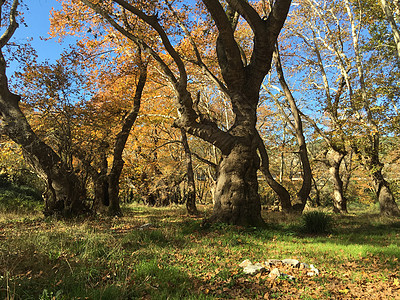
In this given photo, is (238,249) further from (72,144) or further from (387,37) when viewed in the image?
(387,37)

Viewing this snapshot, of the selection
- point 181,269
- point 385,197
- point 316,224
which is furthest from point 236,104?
point 385,197

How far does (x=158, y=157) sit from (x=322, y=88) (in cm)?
1244

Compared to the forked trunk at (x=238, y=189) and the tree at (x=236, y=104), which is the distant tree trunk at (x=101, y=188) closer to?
the tree at (x=236, y=104)

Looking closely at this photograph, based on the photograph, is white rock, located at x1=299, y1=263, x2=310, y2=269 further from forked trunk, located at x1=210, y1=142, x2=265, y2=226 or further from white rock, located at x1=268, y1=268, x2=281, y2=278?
forked trunk, located at x1=210, y1=142, x2=265, y2=226

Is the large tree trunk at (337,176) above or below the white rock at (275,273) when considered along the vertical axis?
above

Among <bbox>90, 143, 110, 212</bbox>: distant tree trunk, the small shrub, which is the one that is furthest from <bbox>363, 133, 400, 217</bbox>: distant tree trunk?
<bbox>90, 143, 110, 212</bbox>: distant tree trunk

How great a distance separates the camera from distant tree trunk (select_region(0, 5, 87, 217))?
8734mm

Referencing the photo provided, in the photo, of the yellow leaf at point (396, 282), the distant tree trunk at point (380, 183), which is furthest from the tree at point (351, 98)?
the yellow leaf at point (396, 282)

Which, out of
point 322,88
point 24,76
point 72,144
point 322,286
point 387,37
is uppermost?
point 387,37

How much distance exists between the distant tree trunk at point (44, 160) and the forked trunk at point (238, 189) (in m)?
5.39

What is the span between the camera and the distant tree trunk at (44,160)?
8734mm

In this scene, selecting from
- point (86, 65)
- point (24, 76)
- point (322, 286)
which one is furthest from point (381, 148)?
point (24, 76)

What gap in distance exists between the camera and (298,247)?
550cm

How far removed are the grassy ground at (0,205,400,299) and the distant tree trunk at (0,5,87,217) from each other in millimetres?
3700
